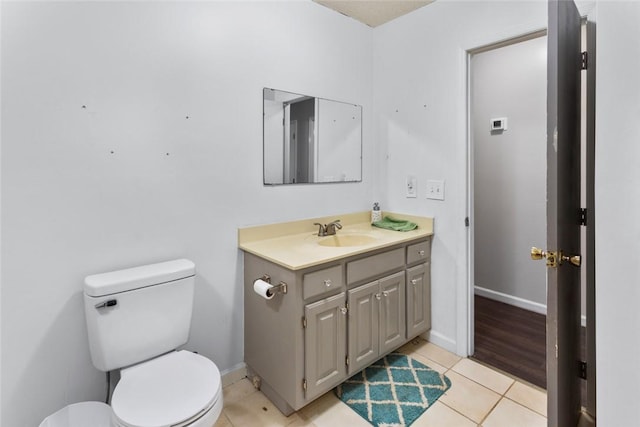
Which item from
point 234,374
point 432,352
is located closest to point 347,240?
point 432,352

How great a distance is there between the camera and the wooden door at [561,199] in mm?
1154

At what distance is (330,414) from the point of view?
5.79ft

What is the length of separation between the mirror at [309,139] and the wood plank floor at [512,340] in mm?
1529

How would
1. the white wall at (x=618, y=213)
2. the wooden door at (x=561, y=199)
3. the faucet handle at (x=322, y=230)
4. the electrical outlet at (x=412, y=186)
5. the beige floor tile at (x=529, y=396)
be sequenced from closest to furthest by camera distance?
the white wall at (x=618, y=213) < the wooden door at (x=561, y=199) < the beige floor tile at (x=529, y=396) < the faucet handle at (x=322, y=230) < the electrical outlet at (x=412, y=186)

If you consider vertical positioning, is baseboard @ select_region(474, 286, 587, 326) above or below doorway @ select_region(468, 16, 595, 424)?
below

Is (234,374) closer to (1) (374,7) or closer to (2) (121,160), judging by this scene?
(2) (121,160)

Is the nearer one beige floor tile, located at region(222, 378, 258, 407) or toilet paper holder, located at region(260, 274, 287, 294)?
toilet paper holder, located at region(260, 274, 287, 294)

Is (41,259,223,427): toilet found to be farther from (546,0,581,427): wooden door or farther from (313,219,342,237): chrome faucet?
(546,0,581,427): wooden door

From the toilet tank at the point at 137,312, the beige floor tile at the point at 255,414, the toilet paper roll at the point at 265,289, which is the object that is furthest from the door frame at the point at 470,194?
the toilet tank at the point at 137,312

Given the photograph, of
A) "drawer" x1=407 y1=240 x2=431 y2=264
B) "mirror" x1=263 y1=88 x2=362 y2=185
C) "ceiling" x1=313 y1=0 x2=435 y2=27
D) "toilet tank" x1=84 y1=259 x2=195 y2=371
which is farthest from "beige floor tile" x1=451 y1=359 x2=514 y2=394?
"ceiling" x1=313 y1=0 x2=435 y2=27

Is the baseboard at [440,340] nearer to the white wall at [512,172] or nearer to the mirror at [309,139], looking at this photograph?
the white wall at [512,172]

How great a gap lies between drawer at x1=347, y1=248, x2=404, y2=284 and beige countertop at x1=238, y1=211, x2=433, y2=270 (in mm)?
70

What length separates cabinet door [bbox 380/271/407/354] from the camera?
2.06 meters

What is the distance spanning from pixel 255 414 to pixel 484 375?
1.37m
